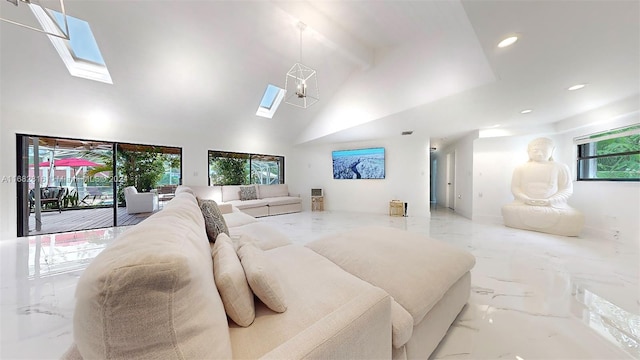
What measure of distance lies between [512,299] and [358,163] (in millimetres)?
4959

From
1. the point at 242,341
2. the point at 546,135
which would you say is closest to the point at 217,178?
the point at 242,341

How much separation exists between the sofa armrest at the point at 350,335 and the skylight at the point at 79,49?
15.5 feet

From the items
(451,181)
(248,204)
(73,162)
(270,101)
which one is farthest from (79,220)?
(451,181)

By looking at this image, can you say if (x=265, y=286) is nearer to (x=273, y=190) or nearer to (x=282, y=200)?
(x=282, y=200)

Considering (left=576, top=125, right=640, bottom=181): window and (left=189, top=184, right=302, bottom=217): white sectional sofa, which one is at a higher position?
(left=576, top=125, right=640, bottom=181): window

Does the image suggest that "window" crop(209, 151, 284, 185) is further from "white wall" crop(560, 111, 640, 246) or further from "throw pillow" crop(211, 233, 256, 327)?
"white wall" crop(560, 111, 640, 246)

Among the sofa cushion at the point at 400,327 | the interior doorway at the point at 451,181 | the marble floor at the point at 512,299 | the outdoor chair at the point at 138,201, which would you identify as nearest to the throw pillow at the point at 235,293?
the sofa cushion at the point at 400,327

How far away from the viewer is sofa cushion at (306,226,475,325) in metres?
1.23

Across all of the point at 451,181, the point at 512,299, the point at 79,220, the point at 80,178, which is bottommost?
the point at 512,299

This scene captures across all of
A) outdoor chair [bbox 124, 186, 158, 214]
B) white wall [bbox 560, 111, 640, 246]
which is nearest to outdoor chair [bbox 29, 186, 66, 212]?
outdoor chair [bbox 124, 186, 158, 214]

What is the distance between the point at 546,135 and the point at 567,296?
4509 millimetres

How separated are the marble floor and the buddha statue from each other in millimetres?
364

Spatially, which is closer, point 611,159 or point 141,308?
point 141,308

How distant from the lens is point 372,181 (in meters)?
Result: 6.45
